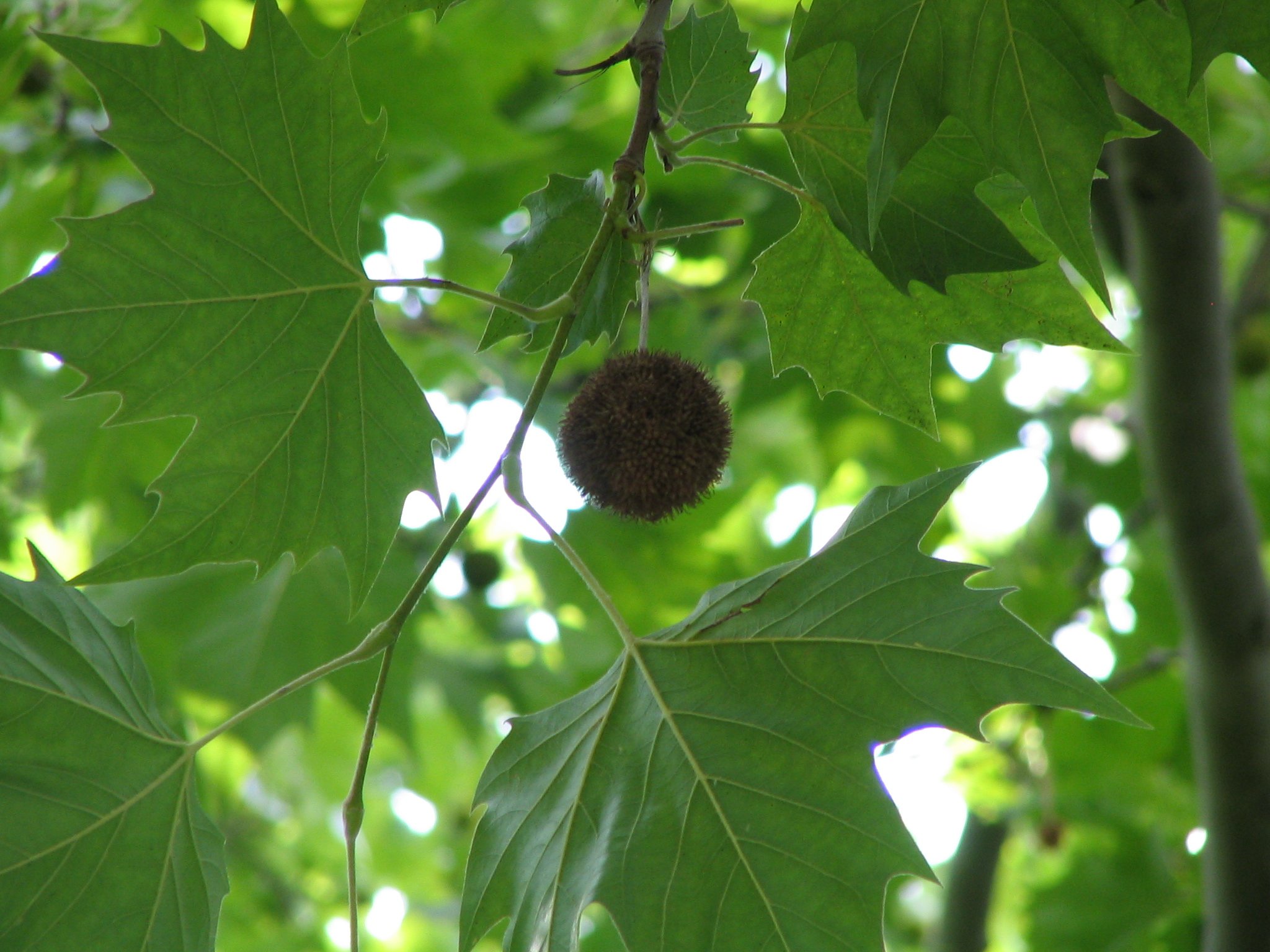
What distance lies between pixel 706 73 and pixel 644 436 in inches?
21.2

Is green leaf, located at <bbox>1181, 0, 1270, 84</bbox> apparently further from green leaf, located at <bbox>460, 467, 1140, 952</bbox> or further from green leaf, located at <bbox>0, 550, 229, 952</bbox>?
green leaf, located at <bbox>0, 550, 229, 952</bbox>

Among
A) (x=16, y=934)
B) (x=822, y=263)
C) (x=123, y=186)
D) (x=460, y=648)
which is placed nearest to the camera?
(x=16, y=934)

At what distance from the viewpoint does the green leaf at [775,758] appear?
147 cm

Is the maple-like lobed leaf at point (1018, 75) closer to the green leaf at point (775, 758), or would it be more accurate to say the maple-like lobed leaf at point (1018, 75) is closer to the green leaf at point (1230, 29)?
the green leaf at point (1230, 29)

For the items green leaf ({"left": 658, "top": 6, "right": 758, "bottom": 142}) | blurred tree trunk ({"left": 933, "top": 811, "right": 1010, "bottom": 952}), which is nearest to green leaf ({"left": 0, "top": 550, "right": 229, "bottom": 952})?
green leaf ({"left": 658, "top": 6, "right": 758, "bottom": 142})

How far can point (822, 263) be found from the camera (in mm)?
1805

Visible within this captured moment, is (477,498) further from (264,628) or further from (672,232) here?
(264,628)

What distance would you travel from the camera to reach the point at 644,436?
5.54 feet

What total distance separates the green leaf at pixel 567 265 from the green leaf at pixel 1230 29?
2.31 feet

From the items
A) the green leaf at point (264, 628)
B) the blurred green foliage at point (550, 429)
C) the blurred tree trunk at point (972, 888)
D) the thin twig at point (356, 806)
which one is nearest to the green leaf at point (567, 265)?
the thin twig at point (356, 806)

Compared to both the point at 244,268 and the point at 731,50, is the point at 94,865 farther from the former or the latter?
the point at 731,50

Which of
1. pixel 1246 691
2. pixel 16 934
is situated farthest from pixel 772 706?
pixel 1246 691

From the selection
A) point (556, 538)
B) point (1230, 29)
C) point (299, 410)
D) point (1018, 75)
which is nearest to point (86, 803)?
point (299, 410)

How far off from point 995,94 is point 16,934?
1.59m
